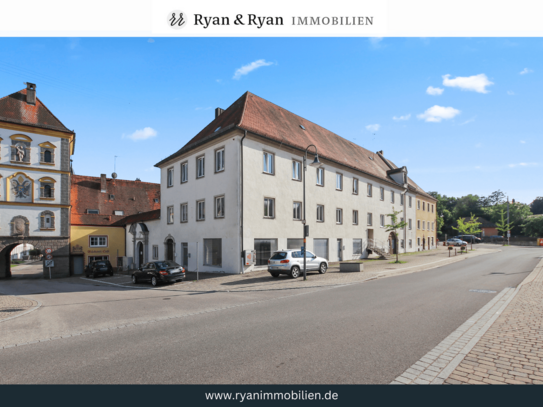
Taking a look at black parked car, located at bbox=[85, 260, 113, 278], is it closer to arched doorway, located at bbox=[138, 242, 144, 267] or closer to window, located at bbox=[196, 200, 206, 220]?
arched doorway, located at bbox=[138, 242, 144, 267]

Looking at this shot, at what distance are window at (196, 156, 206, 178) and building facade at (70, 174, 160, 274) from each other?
17.0 meters

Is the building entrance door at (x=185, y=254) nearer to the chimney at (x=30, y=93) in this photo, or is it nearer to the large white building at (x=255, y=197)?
→ the large white building at (x=255, y=197)

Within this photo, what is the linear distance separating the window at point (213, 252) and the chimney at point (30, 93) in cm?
2607

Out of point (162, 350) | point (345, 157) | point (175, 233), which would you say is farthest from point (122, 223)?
point (162, 350)

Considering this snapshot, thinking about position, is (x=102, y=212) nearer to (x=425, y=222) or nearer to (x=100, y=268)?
(x=100, y=268)

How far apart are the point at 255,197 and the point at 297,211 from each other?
4835mm

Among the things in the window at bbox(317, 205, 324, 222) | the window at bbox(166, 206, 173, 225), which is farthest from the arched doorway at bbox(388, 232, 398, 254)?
the window at bbox(166, 206, 173, 225)

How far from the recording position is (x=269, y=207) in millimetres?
24766

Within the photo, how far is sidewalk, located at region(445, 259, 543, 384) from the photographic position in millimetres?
4664

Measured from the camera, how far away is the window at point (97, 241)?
38719 millimetres

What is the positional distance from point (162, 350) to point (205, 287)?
37.1ft

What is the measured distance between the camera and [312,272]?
22.4 m
